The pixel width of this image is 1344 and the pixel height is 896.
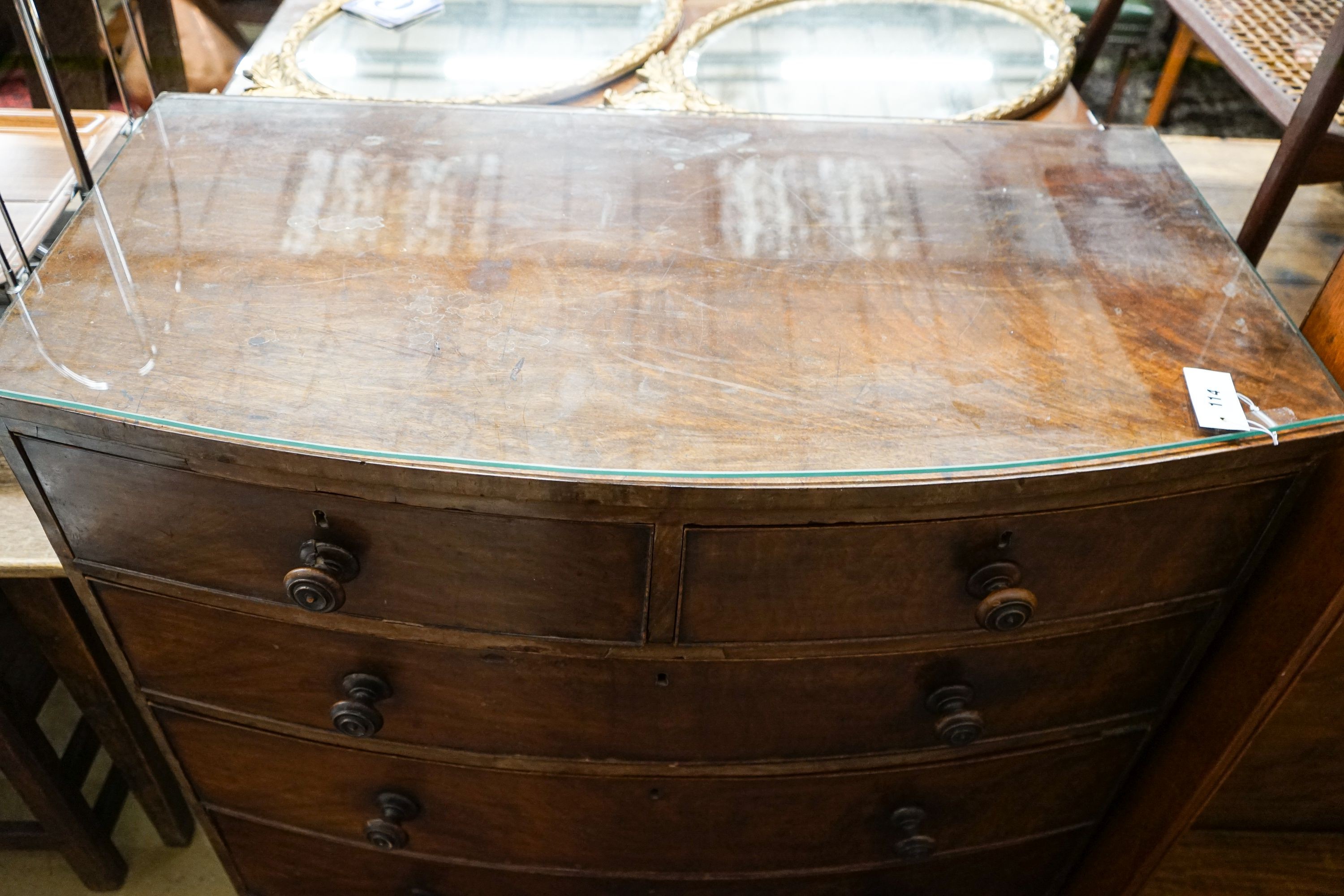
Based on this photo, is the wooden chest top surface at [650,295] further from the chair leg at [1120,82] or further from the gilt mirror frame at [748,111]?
the chair leg at [1120,82]

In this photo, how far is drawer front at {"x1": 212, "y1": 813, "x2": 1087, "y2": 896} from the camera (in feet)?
3.91

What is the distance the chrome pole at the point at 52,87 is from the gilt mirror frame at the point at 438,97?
23cm

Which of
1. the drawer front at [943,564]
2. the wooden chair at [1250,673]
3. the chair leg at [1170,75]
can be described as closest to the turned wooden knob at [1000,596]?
the drawer front at [943,564]

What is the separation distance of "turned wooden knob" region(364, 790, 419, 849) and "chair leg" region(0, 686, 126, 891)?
0.48 meters

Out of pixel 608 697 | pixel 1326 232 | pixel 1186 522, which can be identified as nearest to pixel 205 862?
pixel 608 697

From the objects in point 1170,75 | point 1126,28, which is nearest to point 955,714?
point 1170,75

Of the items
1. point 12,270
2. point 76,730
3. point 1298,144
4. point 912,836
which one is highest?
point 1298,144

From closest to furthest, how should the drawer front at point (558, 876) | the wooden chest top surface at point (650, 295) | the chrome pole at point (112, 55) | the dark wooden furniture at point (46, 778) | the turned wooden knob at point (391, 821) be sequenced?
the wooden chest top surface at point (650, 295), the chrome pole at point (112, 55), the turned wooden knob at point (391, 821), the drawer front at point (558, 876), the dark wooden furniture at point (46, 778)

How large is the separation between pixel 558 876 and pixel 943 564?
623 mm

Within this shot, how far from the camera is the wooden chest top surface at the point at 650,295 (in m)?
0.76

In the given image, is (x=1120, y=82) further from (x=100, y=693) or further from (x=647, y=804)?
(x=100, y=693)

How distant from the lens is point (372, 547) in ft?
2.72

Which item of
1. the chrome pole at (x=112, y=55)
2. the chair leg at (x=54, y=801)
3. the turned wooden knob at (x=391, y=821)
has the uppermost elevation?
the chrome pole at (x=112, y=55)

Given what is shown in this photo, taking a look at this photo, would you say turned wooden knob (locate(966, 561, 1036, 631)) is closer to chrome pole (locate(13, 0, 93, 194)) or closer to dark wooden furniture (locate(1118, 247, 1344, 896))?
dark wooden furniture (locate(1118, 247, 1344, 896))
